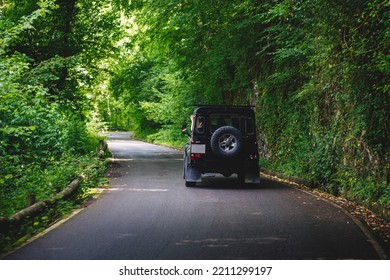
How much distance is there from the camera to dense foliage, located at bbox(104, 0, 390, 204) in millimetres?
10492

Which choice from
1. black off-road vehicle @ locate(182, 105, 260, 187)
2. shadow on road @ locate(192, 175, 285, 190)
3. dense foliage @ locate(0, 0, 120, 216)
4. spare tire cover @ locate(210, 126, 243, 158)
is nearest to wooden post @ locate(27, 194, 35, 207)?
dense foliage @ locate(0, 0, 120, 216)

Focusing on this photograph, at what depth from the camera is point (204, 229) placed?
7.76 metres

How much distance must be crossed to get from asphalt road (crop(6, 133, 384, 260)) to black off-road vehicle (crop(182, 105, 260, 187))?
2.32ft

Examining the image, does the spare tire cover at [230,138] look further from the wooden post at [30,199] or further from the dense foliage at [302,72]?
the wooden post at [30,199]

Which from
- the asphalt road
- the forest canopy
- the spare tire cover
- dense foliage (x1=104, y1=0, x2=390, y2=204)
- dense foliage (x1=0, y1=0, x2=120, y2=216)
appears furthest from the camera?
the spare tire cover

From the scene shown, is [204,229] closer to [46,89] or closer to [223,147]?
[223,147]

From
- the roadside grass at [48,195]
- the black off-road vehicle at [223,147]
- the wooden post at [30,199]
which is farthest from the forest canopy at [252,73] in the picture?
the wooden post at [30,199]

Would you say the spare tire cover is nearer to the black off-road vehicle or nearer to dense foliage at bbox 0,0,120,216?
the black off-road vehicle

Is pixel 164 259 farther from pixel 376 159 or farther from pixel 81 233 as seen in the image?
pixel 376 159

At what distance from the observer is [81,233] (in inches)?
293

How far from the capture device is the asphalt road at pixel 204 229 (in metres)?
6.24

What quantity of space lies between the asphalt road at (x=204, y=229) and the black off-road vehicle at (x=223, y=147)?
71 centimetres

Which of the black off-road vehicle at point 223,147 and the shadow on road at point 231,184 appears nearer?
the black off-road vehicle at point 223,147

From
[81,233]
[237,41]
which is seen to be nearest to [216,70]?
[237,41]
